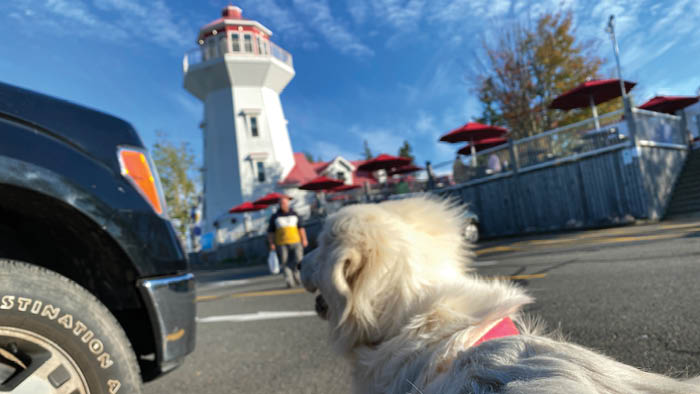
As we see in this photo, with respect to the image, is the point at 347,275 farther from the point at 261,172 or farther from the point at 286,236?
the point at 261,172

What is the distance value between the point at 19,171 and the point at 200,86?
38953 millimetres

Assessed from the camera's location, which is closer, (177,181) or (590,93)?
(590,93)

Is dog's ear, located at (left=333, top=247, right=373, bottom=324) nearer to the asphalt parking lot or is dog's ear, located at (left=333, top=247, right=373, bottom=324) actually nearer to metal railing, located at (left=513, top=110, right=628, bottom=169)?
the asphalt parking lot

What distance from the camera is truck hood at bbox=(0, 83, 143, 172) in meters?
1.66

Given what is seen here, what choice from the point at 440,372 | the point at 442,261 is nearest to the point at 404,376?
the point at 440,372

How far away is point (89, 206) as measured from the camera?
1.73m

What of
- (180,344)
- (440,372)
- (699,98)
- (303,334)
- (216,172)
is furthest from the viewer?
(216,172)

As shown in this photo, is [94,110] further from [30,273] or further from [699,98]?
[699,98]

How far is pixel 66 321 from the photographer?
4.86 feet

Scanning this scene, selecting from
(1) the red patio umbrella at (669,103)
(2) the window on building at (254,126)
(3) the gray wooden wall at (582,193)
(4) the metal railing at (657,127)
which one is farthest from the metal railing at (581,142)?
(2) the window on building at (254,126)

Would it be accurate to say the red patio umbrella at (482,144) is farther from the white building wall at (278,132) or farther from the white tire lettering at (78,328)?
the white tire lettering at (78,328)

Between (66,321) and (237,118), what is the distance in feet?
117

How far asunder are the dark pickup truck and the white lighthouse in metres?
33.3

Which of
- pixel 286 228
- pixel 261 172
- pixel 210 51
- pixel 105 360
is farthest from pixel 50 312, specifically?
pixel 210 51
